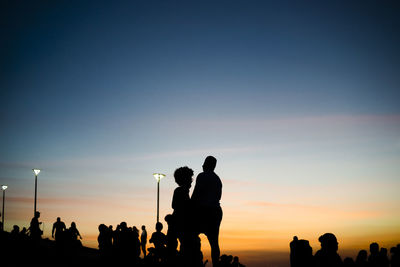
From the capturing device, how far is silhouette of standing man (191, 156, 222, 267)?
757 cm

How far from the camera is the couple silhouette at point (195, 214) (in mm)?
7570

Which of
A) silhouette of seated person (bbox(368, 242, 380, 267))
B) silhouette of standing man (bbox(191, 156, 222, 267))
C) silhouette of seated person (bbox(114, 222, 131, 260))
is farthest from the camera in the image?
silhouette of seated person (bbox(114, 222, 131, 260))

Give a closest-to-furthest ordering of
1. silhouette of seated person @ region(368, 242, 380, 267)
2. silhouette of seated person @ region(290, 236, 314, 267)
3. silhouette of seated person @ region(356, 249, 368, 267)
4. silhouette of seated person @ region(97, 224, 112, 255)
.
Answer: silhouette of seated person @ region(290, 236, 314, 267) → silhouette of seated person @ region(368, 242, 380, 267) → silhouette of seated person @ region(356, 249, 368, 267) → silhouette of seated person @ region(97, 224, 112, 255)

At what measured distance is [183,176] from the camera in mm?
7793

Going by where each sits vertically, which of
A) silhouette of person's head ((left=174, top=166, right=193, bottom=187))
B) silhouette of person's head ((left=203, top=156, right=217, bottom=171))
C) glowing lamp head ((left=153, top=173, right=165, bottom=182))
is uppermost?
glowing lamp head ((left=153, top=173, right=165, bottom=182))

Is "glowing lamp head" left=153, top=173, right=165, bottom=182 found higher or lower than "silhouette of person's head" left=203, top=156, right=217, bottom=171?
higher

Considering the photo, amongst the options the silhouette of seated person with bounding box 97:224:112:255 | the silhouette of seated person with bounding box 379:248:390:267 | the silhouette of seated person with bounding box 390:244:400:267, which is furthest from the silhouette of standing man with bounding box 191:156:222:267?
the silhouette of seated person with bounding box 97:224:112:255

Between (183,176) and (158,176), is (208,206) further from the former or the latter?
(158,176)

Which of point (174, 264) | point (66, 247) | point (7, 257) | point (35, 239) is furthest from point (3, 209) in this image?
point (174, 264)

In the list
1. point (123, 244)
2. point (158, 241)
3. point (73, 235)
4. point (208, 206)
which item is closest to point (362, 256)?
point (158, 241)

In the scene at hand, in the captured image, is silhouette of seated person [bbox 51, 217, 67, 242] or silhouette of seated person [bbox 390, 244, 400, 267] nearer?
silhouette of seated person [bbox 390, 244, 400, 267]

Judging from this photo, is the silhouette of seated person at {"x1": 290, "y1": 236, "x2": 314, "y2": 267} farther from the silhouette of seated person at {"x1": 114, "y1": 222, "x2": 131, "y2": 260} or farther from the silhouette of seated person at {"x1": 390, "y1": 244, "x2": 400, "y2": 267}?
the silhouette of seated person at {"x1": 114, "y1": 222, "x2": 131, "y2": 260}

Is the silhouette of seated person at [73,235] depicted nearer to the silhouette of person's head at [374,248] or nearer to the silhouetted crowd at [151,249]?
the silhouetted crowd at [151,249]

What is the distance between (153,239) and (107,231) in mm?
5450
